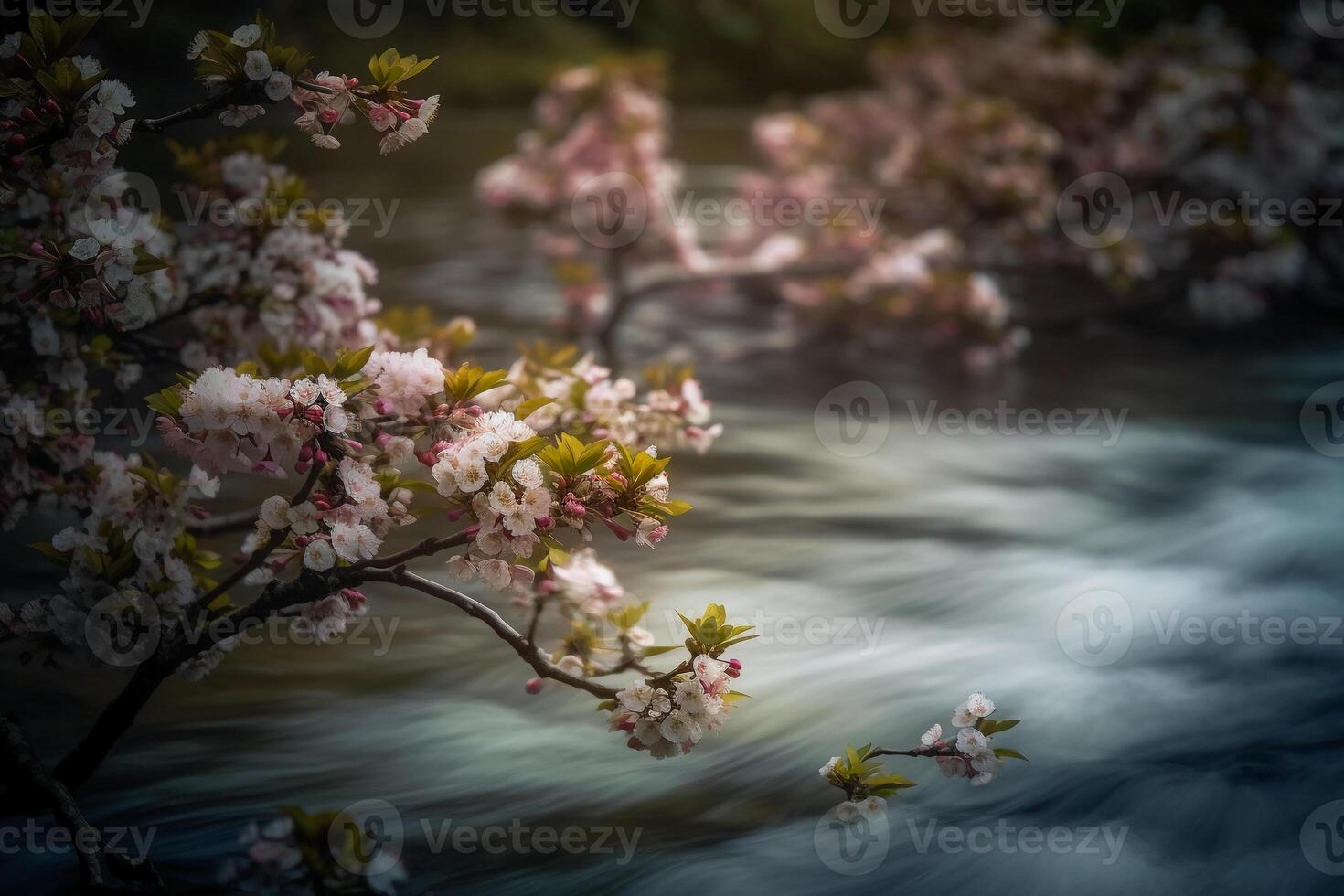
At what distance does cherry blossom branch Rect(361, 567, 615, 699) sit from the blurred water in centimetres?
63

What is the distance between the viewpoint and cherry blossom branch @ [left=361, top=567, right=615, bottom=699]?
275 centimetres

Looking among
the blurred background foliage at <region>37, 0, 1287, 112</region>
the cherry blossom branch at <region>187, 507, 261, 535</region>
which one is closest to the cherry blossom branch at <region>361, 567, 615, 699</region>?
the cherry blossom branch at <region>187, 507, 261, 535</region>

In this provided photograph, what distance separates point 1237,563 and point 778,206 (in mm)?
5729

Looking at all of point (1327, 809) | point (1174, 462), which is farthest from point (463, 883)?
point (1174, 462)

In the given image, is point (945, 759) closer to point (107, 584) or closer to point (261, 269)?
point (107, 584)

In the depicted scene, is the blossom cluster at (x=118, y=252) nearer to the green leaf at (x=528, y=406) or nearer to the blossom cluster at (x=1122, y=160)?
the green leaf at (x=528, y=406)

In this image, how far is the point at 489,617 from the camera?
2.78 metres

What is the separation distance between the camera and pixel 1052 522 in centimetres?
604

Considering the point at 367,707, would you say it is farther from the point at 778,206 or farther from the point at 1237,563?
the point at 778,206

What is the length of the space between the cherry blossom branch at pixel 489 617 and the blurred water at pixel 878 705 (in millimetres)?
629

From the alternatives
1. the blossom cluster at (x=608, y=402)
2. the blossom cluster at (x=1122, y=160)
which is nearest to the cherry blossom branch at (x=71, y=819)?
the blossom cluster at (x=608, y=402)

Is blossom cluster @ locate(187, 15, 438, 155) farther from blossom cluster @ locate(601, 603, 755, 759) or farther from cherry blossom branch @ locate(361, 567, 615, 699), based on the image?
blossom cluster @ locate(601, 603, 755, 759)

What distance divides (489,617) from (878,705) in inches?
72.9

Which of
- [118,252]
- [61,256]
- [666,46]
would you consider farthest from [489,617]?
[666,46]
